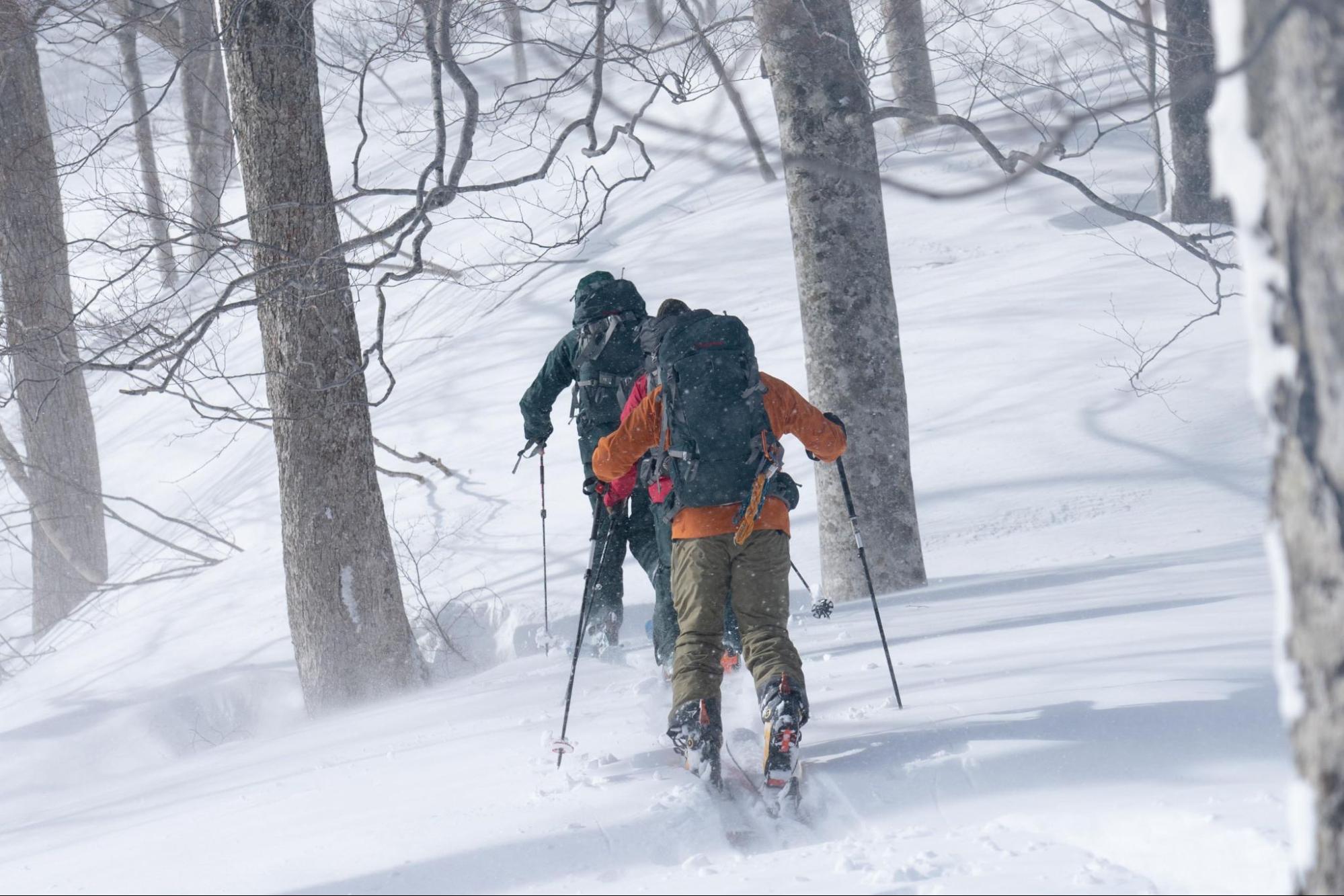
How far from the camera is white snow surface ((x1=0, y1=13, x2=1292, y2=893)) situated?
3.19 meters

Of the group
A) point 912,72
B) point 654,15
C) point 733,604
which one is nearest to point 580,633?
point 733,604

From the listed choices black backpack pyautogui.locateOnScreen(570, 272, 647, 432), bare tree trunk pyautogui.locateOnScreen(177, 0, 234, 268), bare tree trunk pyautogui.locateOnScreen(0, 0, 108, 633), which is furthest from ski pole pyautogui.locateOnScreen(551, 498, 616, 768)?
bare tree trunk pyautogui.locateOnScreen(177, 0, 234, 268)

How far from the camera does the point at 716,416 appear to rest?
3932 millimetres

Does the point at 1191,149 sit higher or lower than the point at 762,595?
higher

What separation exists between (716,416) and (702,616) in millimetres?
727

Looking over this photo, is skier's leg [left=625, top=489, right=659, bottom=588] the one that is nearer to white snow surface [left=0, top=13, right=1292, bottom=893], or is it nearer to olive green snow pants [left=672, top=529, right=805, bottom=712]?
white snow surface [left=0, top=13, right=1292, bottom=893]

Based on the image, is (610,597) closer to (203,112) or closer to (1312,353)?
(1312,353)

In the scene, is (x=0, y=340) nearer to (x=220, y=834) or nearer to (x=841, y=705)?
(x=220, y=834)

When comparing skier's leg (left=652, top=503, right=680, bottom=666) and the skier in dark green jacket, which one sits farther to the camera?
the skier in dark green jacket

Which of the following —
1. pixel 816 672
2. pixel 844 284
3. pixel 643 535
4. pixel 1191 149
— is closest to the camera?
pixel 816 672

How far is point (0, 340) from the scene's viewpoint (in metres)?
9.56

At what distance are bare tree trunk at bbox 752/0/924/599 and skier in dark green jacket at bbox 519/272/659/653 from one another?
4.26ft

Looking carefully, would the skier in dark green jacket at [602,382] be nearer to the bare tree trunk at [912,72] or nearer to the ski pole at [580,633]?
the ski pole at [580,633]

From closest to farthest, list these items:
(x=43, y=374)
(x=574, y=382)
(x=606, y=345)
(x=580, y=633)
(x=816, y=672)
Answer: (x=580, y=633) → (x=816, y=672) → (x=606, y=345) → (x=574, y=382) → (x=43, y=374)
